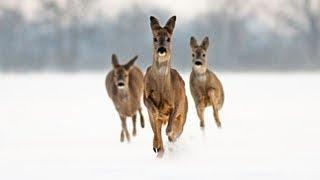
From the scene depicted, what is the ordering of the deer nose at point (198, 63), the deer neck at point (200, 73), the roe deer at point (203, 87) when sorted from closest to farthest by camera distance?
1. the deer nose at point (198, 63)
2. the roe deer at point (203, 87)
3. the deer neck at point (200, 73)

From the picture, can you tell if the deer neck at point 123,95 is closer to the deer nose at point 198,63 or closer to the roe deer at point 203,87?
the roe deer at point 203,87

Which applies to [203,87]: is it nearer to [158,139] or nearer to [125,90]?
[125,90]

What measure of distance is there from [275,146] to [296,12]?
224 ft

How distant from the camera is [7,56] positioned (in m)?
76.9

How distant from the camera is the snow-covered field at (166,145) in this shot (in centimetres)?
883

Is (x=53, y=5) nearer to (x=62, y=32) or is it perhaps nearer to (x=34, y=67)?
(x=62, y=32)

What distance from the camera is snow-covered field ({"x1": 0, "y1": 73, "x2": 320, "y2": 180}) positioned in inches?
348

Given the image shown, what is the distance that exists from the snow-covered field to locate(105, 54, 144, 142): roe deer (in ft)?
1.30

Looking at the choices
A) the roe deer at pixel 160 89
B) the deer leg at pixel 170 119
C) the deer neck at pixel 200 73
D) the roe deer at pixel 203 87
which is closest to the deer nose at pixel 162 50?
the roe deer at pixel 160 89

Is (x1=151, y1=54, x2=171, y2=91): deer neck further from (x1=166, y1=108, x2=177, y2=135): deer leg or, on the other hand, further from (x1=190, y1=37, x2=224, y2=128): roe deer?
(x1=190, y1=37, x2=224, y2=128): roe deer

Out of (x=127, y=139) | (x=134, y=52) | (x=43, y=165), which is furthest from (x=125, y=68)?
(x=134, y=52)

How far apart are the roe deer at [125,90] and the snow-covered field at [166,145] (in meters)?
0.40

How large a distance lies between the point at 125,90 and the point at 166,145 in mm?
3843

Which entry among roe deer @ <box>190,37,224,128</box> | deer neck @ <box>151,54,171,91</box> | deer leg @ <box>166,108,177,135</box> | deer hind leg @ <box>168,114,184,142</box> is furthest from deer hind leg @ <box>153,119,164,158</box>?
roe deer @ <box>190,37,224,128</box>
